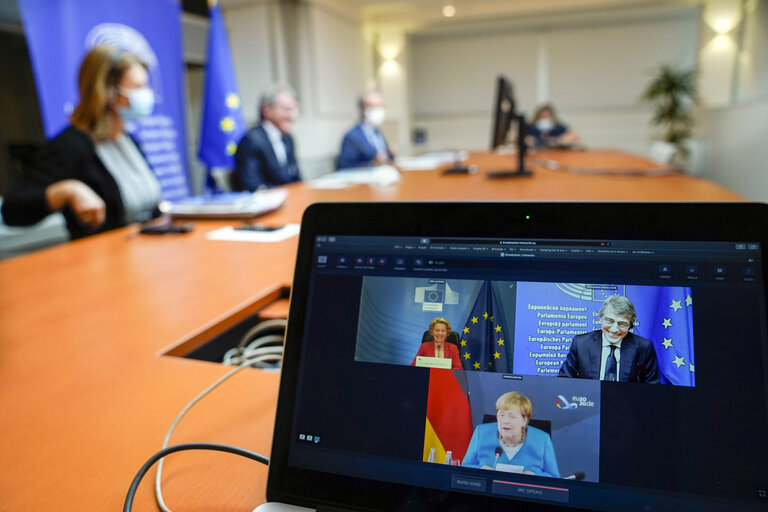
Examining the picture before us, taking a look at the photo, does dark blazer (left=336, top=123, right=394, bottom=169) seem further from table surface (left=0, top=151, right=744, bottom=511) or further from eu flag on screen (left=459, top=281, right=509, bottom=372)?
eu flag on screen (left=459, top=281, right=509, bottom=372)

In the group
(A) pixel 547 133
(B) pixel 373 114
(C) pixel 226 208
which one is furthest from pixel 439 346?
(A) pixel 547 133

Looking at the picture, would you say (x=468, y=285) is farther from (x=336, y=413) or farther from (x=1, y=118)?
(x=1, y=118)

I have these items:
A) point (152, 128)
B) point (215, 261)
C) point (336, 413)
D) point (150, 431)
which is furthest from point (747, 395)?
point (152, 128)

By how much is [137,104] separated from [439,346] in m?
2.34

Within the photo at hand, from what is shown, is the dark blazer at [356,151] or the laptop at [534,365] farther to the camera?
the dark blazer at [356,151]

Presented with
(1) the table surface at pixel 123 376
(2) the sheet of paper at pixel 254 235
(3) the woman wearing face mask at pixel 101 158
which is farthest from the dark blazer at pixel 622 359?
(3) the woman wearing face mask at pixel 101 158

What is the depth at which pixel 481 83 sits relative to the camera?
8.87 m

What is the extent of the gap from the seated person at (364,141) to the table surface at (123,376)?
3001 millimetres

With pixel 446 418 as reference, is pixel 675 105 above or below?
above

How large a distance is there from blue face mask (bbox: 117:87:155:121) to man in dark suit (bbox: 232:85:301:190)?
44.1 inches

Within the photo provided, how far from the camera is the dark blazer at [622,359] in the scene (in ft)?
1.20

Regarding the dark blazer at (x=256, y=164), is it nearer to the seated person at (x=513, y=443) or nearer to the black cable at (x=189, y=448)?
the black cable at (x=189, y=448)

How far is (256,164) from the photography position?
11.5ft

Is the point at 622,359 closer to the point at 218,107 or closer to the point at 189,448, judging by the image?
the point at 189,448
